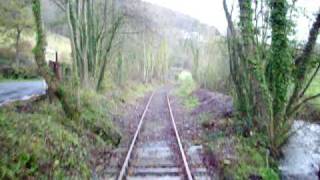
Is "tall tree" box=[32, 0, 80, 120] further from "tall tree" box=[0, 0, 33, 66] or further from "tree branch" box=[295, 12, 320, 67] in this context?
"tall tree" box=[0, 0, 33, 66]

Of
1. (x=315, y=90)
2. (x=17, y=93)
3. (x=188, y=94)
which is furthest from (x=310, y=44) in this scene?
(x=188, y=94)

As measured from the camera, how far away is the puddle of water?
1258 centimetres

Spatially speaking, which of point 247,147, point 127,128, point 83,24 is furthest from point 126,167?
point 83,24

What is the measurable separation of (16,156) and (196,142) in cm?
744

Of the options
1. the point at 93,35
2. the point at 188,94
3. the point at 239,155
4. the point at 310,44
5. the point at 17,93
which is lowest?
the point at 188,94

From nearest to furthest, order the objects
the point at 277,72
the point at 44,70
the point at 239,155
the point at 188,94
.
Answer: the point at 239,155, the point at 44,70, the point at 277,72, the point at 188,94

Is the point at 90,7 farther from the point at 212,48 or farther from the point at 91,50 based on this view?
the point at 212,48

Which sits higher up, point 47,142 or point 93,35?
point 93,35

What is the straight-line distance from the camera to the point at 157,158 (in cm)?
1345

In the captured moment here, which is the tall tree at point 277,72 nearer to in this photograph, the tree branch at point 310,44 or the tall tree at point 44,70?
the tree branch at point 310,44

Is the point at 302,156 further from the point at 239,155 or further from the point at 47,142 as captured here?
the point at 47,142

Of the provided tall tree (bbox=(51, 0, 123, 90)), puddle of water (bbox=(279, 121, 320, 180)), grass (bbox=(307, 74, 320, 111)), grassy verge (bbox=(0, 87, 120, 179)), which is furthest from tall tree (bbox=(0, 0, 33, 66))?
puddle of water (bbox=(279, 121, 320, 180))

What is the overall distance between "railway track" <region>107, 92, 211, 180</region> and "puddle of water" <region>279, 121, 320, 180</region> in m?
2.62

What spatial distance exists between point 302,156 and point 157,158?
14.0ft
